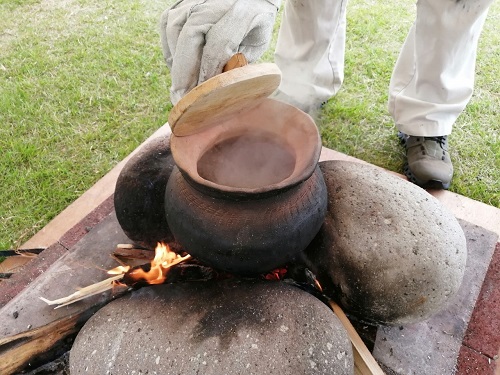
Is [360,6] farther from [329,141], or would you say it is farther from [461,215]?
[461,215]

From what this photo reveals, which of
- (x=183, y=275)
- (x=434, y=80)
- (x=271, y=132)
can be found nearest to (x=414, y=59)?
(x=434, y=80)

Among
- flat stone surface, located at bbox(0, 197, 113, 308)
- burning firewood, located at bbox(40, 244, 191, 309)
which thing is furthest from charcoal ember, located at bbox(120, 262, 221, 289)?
flat stone surface, located at bbox(0, 197, 113, 308)

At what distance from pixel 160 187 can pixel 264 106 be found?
67 cm

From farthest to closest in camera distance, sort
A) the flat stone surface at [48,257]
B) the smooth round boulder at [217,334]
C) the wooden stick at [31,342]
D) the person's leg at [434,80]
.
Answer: the person's leg at [434,80]
the flat stone surface at [48,257]
the wooden stick at [31,342]
the smooth round boulder at [217,334]

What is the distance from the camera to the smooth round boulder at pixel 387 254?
1.88 m

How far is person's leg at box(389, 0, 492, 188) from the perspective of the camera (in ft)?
9.06

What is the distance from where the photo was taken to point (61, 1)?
18.4 feet

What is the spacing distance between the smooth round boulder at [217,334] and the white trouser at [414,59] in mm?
1936

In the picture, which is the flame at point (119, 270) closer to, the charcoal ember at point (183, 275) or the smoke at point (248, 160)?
the charcoal ember at point (183, 275)

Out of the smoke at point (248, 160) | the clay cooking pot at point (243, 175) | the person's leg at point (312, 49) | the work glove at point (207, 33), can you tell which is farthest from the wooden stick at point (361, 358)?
the person's leg at point (312, 49)

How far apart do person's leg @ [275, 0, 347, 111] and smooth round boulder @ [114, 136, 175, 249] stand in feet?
5.94

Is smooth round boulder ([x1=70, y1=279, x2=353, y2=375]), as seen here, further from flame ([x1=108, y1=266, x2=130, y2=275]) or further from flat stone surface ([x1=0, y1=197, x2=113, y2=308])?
flat stone surface ([x1=0, y1=197, x2=113, y2=308])

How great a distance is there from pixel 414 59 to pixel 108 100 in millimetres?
2611

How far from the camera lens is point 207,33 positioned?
76.1 inches
